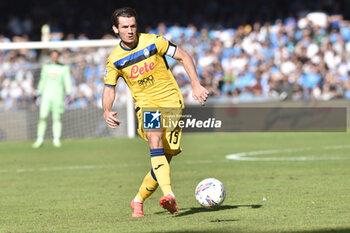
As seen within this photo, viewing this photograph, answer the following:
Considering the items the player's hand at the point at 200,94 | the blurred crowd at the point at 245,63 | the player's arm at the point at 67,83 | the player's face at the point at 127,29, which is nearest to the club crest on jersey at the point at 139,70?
the player's face at the point at 127,29

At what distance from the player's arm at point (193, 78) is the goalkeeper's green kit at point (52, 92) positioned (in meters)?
11.1

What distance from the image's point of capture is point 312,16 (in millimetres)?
25172

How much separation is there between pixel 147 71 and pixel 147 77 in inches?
2.4

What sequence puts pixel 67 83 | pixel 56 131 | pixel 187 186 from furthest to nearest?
pixel 56 131 → pixel 67 83 → pixel 187 186

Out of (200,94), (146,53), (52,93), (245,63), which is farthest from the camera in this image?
(245,63)

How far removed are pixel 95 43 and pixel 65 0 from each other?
1197cm

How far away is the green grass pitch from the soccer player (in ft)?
2.03

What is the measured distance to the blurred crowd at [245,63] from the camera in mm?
20500

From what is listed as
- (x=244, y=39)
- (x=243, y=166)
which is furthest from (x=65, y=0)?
(x=243, y=166)

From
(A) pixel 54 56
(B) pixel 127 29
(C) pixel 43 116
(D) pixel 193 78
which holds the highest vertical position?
(A) pixel 54 56

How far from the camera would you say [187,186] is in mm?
9781

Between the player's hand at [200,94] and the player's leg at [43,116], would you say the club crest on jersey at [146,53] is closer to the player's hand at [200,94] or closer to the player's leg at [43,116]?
the player's hand at [200,94]

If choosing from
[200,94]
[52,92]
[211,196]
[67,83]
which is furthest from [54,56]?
[200,94]

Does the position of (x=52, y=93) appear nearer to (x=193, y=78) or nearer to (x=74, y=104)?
(x=74, y=104)
